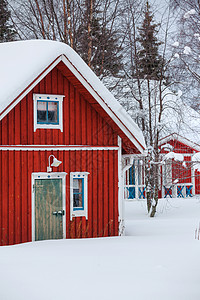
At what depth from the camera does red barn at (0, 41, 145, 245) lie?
45.0 ft

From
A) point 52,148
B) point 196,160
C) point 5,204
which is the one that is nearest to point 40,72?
point 52,148

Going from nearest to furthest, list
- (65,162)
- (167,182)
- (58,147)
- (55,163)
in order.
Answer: (55,163) → (58,147) → (65,162) → (167,182)

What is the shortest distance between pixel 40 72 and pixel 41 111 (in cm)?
138

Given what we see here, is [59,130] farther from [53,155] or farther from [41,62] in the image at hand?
[41,62]

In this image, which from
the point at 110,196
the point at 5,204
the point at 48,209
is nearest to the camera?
the point at 5,204

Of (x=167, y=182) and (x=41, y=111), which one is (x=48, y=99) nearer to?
(x=41, y=111)

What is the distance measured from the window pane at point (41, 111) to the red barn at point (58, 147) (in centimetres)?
3

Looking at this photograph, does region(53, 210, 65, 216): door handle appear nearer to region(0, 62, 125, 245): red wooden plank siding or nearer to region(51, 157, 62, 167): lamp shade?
region(0, 62, 125, 245): red wooden plank siding

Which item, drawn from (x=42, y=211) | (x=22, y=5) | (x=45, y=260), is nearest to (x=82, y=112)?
(x=42, y=211)

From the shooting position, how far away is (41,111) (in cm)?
1444

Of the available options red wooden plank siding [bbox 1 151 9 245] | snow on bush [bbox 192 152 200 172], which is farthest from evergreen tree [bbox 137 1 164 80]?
snow on bush [bbox 192 152 200 172]

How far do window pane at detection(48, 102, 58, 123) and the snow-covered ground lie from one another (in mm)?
3649

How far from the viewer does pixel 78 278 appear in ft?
29.5

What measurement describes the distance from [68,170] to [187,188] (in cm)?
1512
